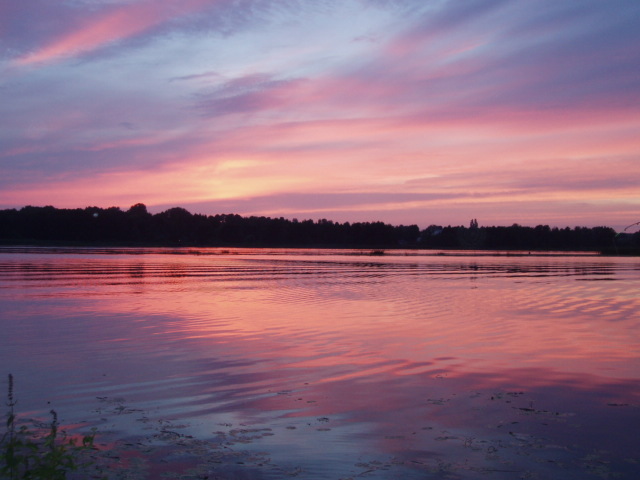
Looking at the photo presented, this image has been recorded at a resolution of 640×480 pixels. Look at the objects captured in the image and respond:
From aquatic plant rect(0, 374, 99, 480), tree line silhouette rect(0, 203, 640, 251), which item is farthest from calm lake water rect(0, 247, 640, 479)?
tree line silhouette rect(0, 203, 640, 251)

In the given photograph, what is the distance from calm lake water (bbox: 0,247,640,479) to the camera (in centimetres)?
719

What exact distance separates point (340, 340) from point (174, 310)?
8371 mm

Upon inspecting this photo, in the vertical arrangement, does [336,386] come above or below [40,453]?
below

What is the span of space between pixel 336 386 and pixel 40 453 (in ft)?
17.1

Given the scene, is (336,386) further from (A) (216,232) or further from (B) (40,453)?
(A) (216,232)

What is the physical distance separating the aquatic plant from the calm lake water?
445mm

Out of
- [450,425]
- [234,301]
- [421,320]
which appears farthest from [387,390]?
[234,301]

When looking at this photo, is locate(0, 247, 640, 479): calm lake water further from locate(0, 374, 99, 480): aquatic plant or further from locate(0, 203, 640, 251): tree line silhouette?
locate(0, 203, 640, 251): tree line silhouette

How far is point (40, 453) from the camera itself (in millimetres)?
6832

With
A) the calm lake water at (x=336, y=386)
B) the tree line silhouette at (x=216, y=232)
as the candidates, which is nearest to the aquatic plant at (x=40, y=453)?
the calm lake water at (x=336, y=386)

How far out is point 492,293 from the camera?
29.5 meters

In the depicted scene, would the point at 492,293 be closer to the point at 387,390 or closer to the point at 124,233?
the point at 387,390

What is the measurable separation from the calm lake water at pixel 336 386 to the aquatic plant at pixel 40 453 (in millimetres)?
445

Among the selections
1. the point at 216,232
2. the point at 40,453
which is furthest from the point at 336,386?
the point at 216,232
